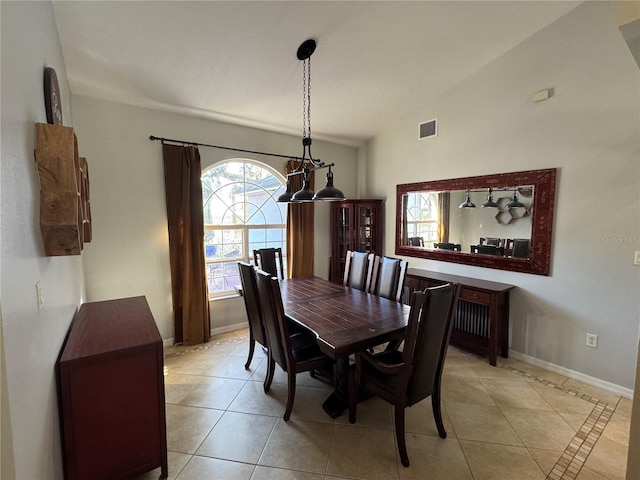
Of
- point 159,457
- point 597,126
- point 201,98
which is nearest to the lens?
point 159,457

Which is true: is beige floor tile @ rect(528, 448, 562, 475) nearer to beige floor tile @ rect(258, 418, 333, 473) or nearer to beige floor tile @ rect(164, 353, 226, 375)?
beige floor tile @ rect(258, 418, 333, 473)

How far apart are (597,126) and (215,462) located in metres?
3.90

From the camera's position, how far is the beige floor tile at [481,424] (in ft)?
6.57

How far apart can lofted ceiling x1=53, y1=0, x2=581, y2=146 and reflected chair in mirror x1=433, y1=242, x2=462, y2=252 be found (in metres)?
1.89

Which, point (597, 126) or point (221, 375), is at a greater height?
point (597, 126)

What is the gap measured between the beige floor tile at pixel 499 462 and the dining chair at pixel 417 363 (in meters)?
0.20

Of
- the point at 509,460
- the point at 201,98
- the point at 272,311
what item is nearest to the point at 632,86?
the point at 509,460

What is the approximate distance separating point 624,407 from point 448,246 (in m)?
2.02

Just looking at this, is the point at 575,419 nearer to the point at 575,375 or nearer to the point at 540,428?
the point at 540,428

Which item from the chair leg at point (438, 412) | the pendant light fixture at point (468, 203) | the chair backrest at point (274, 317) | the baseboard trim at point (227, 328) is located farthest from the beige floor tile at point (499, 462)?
the baseboard trim at point (227, 328)

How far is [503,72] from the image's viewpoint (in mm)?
3098

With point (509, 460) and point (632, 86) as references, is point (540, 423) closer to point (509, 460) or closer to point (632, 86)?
point (509, 460)

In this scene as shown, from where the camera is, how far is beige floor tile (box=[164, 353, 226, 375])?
2859mm

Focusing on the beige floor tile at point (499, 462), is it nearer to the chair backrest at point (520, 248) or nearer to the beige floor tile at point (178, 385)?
the chair backrest at point (520, 248)
